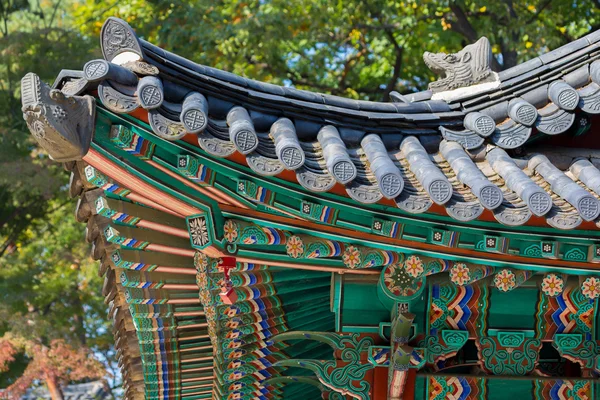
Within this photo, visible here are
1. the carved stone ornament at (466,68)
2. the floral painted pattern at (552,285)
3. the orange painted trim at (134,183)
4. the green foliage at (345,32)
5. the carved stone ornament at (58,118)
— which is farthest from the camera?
the green foliage at (345,32)

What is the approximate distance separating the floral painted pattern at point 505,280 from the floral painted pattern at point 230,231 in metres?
1.10

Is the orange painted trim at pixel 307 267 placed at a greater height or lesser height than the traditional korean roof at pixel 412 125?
lesser

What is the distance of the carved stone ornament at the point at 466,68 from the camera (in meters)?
4.46

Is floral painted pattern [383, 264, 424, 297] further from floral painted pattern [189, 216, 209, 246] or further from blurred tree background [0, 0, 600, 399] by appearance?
blurred tree background [0, 0, 600, 399]

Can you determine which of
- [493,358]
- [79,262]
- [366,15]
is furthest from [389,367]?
[79,262]

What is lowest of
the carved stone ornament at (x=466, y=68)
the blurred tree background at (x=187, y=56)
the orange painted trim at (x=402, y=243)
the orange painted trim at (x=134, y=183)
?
the orange painted trim at (x=402, y=243)

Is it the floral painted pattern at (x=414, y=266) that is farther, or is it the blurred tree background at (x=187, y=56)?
the blurred tree background at (x=187, y=56)

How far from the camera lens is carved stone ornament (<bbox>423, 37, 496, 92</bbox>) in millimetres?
4465

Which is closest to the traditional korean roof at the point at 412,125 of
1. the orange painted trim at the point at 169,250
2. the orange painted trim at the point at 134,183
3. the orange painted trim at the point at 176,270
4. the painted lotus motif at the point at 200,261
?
the orange painted trim at the point at 134,183

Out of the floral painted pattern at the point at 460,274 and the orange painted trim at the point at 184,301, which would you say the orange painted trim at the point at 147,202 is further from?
the floral painted pattern at the point at 460,274

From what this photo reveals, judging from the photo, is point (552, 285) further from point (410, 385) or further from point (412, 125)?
point (412, 125)

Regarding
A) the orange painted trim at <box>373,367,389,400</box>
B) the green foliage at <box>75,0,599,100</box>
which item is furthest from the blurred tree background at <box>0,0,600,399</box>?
the orange painted trim at <box>373,367,389,400</box>

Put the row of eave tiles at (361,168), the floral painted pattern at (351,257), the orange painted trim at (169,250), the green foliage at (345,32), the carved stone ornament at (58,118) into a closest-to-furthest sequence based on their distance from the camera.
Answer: the carved stone ornament at (58,118), the row of eave tiles at (361,168), the floral painted pattern at (351,257), the orange painted trim at (169,250), the green foliage at (345,32)

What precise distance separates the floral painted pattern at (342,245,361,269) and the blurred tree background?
8861 mm
